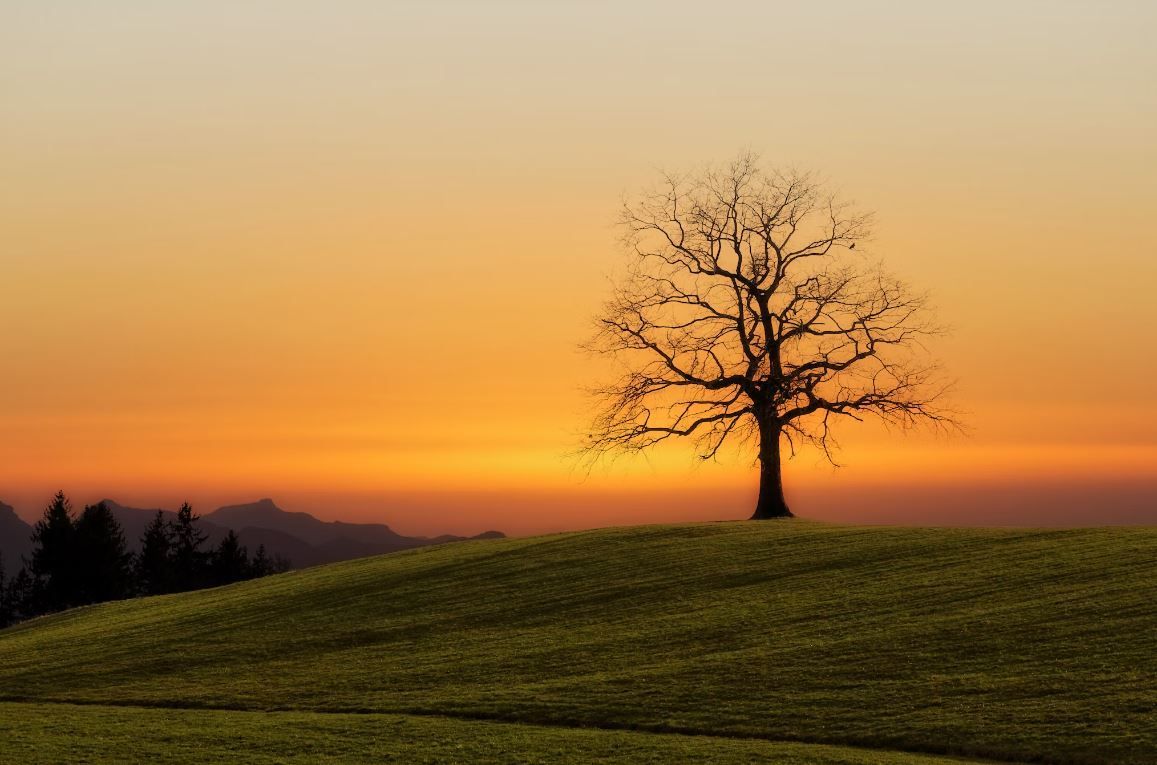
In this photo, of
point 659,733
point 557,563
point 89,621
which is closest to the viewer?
point 659,733

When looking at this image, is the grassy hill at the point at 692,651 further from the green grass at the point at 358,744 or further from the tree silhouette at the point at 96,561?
the tree silhouette at the point at 96,561

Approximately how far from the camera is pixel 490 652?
35188 mm

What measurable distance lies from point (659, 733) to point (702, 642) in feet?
24.9

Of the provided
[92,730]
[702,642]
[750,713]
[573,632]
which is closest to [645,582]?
[573,632]

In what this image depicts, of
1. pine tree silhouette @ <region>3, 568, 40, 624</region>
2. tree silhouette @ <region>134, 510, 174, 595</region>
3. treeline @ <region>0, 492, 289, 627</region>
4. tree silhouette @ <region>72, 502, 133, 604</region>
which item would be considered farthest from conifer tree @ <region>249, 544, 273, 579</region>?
pine tree silhouette @ <region>3, 568, 40, 624</region>

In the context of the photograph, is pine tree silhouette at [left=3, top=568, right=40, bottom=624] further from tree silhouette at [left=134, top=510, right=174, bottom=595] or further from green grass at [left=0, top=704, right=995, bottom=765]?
green grass at [left=0, top=704, right=995, bottom=765]

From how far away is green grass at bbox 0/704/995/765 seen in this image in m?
23.8

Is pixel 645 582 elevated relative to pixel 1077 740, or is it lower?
elevated

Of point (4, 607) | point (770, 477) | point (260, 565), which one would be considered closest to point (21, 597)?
point (4, 607)

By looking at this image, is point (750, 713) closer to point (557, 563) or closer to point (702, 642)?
point (702, 642)

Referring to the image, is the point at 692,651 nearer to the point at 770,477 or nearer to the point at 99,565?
the point at 770,477

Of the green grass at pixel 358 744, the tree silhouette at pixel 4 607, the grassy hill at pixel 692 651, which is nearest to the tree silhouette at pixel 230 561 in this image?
the tree silhouette at pixel 4 607

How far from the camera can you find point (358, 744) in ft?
85.7

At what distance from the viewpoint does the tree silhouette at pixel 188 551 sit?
454ft
